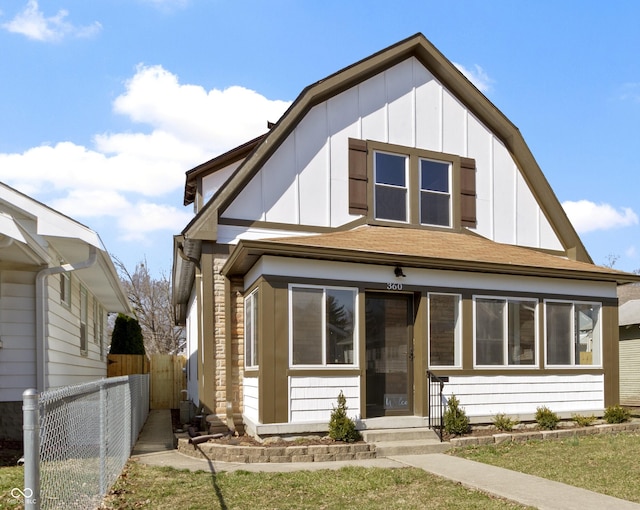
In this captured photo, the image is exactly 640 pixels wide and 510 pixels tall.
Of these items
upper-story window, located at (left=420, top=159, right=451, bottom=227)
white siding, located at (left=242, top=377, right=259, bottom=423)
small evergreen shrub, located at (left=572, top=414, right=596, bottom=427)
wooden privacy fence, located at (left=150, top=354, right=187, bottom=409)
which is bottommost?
wooden privacy fence, located at (left=150, top=354, right=187, bottom=409)

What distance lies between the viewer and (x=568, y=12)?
1075 cm

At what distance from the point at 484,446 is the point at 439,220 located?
4957 mm

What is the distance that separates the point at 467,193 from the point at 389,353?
4338 mm

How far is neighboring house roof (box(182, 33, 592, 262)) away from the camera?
1077 cm

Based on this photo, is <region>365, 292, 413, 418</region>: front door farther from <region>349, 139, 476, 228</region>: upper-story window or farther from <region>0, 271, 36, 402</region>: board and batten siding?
<region>0, 271, 36, 402</region>: board and batten siding

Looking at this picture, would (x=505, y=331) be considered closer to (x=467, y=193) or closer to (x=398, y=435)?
(x=398, y=435)

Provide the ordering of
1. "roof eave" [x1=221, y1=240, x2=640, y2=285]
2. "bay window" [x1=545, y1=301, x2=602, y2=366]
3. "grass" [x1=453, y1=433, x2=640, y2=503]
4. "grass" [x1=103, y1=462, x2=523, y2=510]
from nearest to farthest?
"grass" [x1=103, y1=462, x2=523, y2=510] < "grass" [x1=453, y1=433, x2=640, y2=503] < "roof eave" [x1=221, y1=240, x2=640, y2=285] < "bay window" [x1=545, y1=301, x2=602, y2=366]

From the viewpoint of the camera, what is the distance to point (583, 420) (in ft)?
36.7

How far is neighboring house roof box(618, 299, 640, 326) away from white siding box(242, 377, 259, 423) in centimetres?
1485

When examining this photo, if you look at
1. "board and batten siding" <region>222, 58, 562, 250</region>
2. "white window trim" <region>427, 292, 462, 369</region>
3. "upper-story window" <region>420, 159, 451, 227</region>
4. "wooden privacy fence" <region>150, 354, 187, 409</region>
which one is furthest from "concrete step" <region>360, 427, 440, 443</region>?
"wooden privacy fence" <region>150, 354, 187, 409</region>

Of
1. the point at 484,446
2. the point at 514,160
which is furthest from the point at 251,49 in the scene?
the point at 484,446

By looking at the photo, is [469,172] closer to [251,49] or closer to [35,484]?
[251,49]

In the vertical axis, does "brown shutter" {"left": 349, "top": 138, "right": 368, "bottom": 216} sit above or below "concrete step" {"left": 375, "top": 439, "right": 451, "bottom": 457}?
above

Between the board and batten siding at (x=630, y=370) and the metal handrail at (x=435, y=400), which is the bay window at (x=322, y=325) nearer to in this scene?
the metal handrail at (x=435, y=400)
